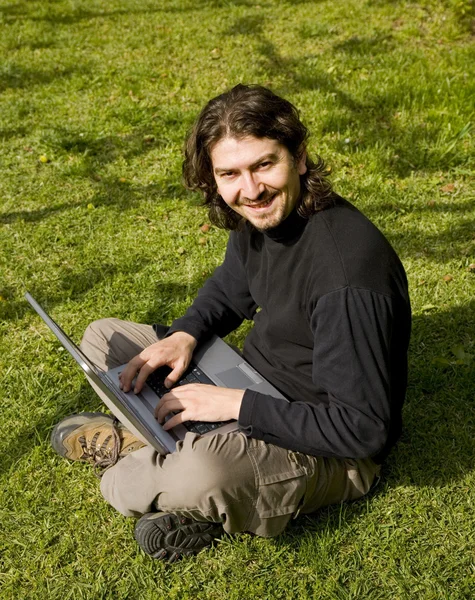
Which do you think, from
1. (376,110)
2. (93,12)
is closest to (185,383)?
(376,110)

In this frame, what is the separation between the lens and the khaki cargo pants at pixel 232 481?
2357 mm

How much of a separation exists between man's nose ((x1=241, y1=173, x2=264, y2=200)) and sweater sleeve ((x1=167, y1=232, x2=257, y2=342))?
0.55m

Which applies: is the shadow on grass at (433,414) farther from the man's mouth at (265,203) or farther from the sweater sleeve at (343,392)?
the man's mouth at (265,203)

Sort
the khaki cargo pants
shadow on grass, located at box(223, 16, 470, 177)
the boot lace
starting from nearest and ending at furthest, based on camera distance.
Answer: the khaki cargo pants < the boot lace < shadow on grass, located at box(223, 16, 470, 177)

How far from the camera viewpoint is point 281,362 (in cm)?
272

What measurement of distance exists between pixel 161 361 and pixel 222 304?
44cm

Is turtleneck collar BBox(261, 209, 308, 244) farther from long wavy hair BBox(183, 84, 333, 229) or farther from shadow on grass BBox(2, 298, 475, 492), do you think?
shadow on grass BBox(2, 298, 475, 492)

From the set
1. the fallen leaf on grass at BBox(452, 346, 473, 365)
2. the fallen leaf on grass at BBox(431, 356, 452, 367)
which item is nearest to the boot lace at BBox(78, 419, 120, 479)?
the fallen leaf on grass at BBox(431, 356, 452, 367)

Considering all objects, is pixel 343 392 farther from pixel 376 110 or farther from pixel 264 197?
pixel 376 110

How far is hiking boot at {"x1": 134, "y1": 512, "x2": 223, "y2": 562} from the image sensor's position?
260 cm

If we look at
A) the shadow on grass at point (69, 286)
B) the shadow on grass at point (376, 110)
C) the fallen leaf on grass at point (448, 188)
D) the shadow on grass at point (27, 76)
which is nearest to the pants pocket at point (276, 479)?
the shadow on grass at point (69, 286)

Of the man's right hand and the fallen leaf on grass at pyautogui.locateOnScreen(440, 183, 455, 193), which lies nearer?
the man's right hand

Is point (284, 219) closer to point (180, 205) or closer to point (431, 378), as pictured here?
point (431, 378)

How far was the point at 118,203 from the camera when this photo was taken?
5098mm
